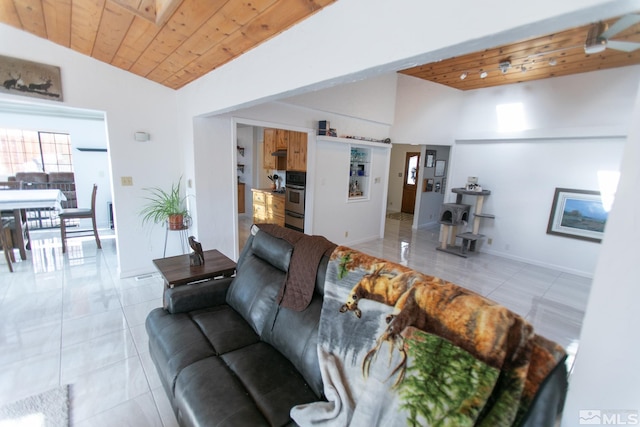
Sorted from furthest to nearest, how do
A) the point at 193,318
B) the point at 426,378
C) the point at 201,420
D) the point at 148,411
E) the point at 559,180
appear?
the point at 559,180
the point at 193,318
the point at 148,411
the point at 201,420
the point at 426,378

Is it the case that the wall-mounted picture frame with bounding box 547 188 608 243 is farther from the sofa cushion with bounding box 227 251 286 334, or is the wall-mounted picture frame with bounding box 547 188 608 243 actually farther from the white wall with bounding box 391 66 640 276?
the sofa cushion with bounding box 227 251 286 334

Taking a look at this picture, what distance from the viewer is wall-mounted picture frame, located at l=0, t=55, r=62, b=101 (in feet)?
8.59

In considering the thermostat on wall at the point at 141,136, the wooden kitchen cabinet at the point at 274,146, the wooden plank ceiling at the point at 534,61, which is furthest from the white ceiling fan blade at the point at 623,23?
the thermostat on wall at the point at 141,136

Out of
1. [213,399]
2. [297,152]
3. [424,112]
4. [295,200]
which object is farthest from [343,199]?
[213,399]

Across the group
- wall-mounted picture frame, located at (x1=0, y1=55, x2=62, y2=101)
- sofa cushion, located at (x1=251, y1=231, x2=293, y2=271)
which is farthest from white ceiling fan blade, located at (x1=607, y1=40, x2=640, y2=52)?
wall-mounted picture frame, located at (x1=0, y1=55, x2=62, y2=101)

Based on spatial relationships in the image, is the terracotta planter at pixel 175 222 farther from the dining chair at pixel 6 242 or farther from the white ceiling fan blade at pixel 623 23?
the white ceiling fan blade at pixel 623 23

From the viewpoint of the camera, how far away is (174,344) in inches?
65.9

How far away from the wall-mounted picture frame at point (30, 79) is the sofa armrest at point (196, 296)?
8.27 ft

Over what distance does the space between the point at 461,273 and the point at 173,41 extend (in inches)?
178

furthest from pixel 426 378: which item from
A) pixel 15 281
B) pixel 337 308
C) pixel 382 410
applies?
pixel 15 281

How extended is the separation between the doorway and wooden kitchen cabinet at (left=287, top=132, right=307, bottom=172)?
4.99 m

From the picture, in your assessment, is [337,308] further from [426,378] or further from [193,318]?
[193,318]

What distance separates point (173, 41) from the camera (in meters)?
2.18

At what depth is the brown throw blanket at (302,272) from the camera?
1675mm
